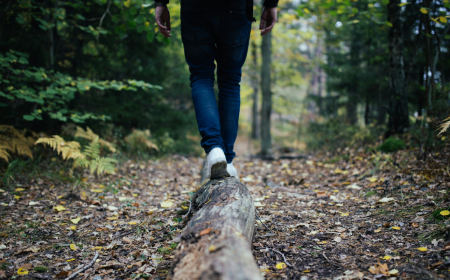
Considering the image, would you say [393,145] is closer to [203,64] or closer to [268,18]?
[268,18]

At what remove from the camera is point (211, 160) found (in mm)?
1865

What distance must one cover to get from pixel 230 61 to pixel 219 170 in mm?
894

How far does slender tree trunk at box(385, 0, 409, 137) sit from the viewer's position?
4.08 meters

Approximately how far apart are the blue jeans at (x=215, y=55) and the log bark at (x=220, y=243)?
1.60ft

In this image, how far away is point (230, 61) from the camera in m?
2.10

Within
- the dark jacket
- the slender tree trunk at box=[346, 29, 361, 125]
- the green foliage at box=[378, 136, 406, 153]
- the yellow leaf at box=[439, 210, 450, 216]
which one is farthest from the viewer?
the slender tree trunk at box=[346, 29, 361, 125]

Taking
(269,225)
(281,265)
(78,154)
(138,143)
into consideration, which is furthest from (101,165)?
(281,265)

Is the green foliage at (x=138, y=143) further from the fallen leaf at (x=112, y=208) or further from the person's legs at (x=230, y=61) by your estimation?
the person's legs at (x=230, y=61)

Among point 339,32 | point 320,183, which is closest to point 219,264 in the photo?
point 320,183

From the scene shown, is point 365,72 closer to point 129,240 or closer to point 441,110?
point 441,110

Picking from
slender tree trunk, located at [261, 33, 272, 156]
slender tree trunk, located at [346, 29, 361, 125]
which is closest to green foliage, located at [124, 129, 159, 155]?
slender tree trunk, located at [261, 33, 272, 156]

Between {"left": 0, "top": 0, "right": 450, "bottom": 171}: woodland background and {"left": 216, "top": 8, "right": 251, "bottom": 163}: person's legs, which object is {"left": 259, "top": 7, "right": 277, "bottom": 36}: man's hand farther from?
{"left": 0, "top": 0, "right": 450, "bottom": 171}: woodland background

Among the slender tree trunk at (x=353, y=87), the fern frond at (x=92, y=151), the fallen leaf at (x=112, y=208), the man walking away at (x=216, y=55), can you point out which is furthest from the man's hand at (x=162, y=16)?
the slender tree trunk at (x=353, y=87)

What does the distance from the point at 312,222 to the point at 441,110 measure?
2202 mm
